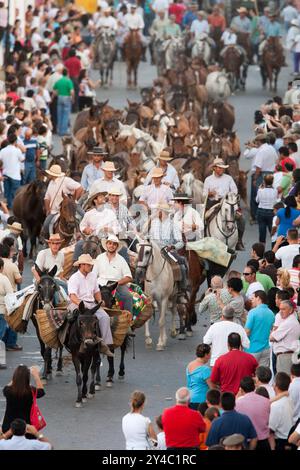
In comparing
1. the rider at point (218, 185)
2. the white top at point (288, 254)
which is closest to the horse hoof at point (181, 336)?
the white top at point (288, 254)

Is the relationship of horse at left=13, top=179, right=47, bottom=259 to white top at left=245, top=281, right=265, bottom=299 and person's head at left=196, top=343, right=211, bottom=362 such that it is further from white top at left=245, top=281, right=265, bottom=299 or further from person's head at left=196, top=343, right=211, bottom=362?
person's head at left=196, top=343, right=211, bottom=362

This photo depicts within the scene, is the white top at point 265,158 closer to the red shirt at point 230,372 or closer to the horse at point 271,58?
the red shirt at point 230,372

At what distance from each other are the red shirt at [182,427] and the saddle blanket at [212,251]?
8724 mm

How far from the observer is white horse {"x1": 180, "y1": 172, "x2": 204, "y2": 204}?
3009 cm

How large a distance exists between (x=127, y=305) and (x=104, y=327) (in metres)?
1.31

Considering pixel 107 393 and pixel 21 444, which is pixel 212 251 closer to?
pixel 107 393

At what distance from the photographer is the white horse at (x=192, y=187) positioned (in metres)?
30.1

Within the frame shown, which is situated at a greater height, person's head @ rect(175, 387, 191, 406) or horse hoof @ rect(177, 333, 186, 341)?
person's head @ rect(175, 387, 191, 406)

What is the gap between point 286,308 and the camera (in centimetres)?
2061

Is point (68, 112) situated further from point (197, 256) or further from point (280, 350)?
point (280, 350)

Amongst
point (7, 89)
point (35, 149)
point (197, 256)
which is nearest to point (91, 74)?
point (7, 89)

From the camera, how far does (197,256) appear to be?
26203mm

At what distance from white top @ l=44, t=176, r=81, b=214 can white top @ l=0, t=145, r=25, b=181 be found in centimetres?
362

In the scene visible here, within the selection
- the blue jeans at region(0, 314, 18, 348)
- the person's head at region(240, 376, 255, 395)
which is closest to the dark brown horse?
the blue jeans at region(0, 314, 18, 348)
